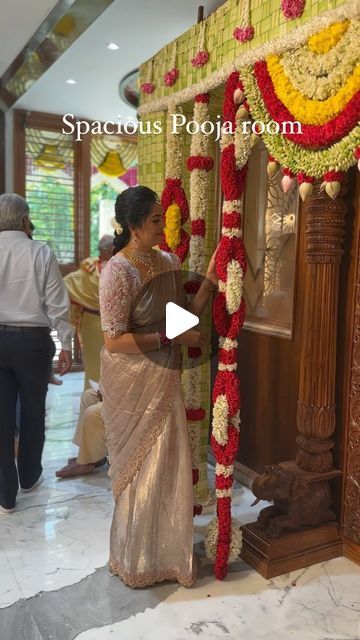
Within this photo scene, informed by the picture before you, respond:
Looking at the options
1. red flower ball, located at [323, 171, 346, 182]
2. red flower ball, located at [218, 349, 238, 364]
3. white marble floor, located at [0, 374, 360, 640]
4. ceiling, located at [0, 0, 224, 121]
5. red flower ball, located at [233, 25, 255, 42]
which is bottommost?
white marble floor, located at [0, 374, 360, 640]

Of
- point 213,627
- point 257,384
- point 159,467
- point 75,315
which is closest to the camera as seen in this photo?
point 213,627

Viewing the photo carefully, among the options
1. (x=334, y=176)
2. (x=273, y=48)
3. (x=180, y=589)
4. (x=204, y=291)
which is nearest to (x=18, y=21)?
(x=273, y=48)

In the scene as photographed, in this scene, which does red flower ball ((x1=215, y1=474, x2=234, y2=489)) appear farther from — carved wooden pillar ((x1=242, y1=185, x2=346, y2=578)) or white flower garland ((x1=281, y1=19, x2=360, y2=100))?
white flower garland ((x1=281, y1=19, x2=360, y2=100))

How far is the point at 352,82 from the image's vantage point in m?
1.52

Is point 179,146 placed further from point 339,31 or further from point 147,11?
point 147,11

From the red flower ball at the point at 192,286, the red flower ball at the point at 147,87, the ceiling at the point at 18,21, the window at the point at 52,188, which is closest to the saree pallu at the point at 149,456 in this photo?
the red flower ball at the point at 192,286

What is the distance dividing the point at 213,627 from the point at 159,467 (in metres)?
0.54

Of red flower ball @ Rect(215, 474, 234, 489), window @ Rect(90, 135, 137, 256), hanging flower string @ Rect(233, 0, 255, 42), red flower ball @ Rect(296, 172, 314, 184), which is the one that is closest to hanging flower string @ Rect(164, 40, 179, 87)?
hanging flower string @ Rect(233, 0, 255, 42)

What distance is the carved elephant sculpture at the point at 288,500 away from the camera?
214cm

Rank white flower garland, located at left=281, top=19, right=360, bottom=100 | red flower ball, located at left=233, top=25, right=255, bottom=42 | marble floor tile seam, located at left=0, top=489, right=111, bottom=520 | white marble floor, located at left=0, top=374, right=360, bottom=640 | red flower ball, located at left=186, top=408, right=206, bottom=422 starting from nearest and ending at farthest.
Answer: white flower garland, located at left=281, top=19, right=360, bottom=100 → white marble floor, located at left=0, top=374, right=360, bottom=640 → red flower ball, located at left=233, top=25, right=255, bottom=42 → red flower ball, located at left=186, top=408, right=206, bottom=422 → marble floor tile seam, located at left=0, top=489, right=111, bottom=520

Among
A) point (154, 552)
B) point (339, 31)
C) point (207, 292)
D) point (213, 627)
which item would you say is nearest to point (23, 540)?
point (154, 552)

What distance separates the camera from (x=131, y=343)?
186cm

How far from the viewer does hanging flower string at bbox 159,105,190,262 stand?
222cm

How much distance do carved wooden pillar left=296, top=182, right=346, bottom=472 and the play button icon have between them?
20.8 inches
